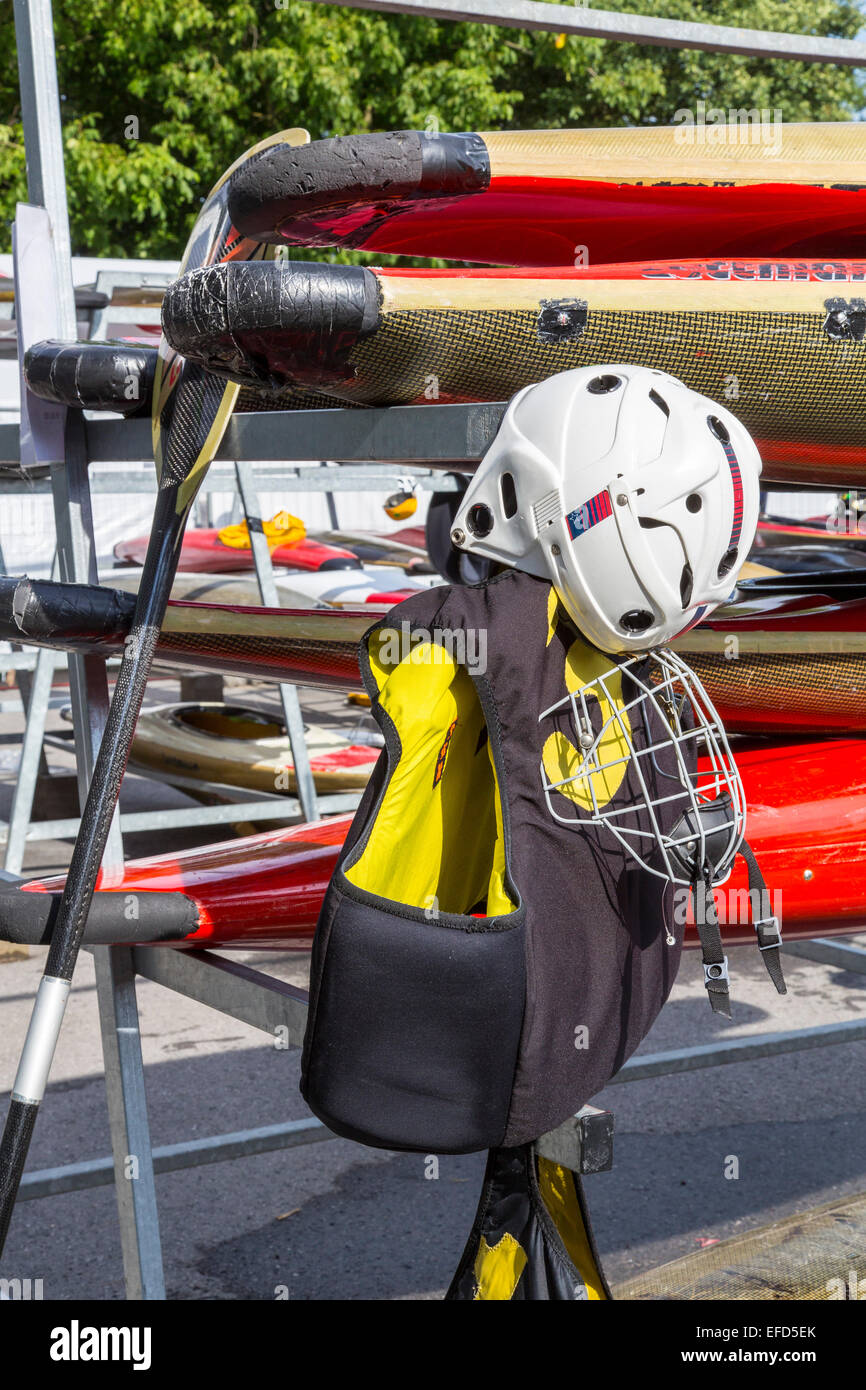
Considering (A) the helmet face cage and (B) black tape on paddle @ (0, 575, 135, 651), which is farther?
(B) black tape on paddle @ (0, 575, 135, 651)

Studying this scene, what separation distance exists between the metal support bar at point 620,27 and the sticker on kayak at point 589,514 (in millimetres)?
1242

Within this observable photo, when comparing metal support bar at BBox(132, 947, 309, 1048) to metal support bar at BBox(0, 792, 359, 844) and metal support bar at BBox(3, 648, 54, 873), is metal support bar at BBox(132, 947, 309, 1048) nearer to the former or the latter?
metal support bar at BBox(0, 792, 359, 844)

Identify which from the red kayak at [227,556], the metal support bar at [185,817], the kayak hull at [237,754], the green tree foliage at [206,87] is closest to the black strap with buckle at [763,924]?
the metal support bar at [185,817]

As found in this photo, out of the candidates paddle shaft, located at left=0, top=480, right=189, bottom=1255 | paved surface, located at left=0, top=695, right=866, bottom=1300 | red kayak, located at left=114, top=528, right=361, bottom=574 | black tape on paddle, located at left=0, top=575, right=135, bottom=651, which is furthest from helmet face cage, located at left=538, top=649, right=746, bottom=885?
red kayak, located at left=114, top=528, right=361, bottom=574

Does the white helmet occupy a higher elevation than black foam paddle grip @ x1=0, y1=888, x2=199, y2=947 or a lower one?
higher

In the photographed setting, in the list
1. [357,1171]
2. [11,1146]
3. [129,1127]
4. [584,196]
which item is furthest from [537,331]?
[357,1171]

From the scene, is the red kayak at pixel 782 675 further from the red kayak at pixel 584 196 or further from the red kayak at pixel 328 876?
the red kayak at pixel 584 196

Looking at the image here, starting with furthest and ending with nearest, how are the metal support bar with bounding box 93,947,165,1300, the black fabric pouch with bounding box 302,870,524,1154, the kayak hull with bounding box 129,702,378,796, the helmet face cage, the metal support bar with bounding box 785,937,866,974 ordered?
the kayak hull with bounding box 129,702,378,796 → the metal support bar with bounding box 785,937,866,974 → the metal support bar with bounding box 93,947,165,1300 → the helmet face cage → the black fabric pouch with bounding box 302,870,524,1154

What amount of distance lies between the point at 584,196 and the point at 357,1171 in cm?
212

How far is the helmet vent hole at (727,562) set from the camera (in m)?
1.44

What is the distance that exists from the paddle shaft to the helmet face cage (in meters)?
0.49

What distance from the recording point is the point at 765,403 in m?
1.75

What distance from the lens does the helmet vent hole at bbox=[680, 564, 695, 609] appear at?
4.62ft
